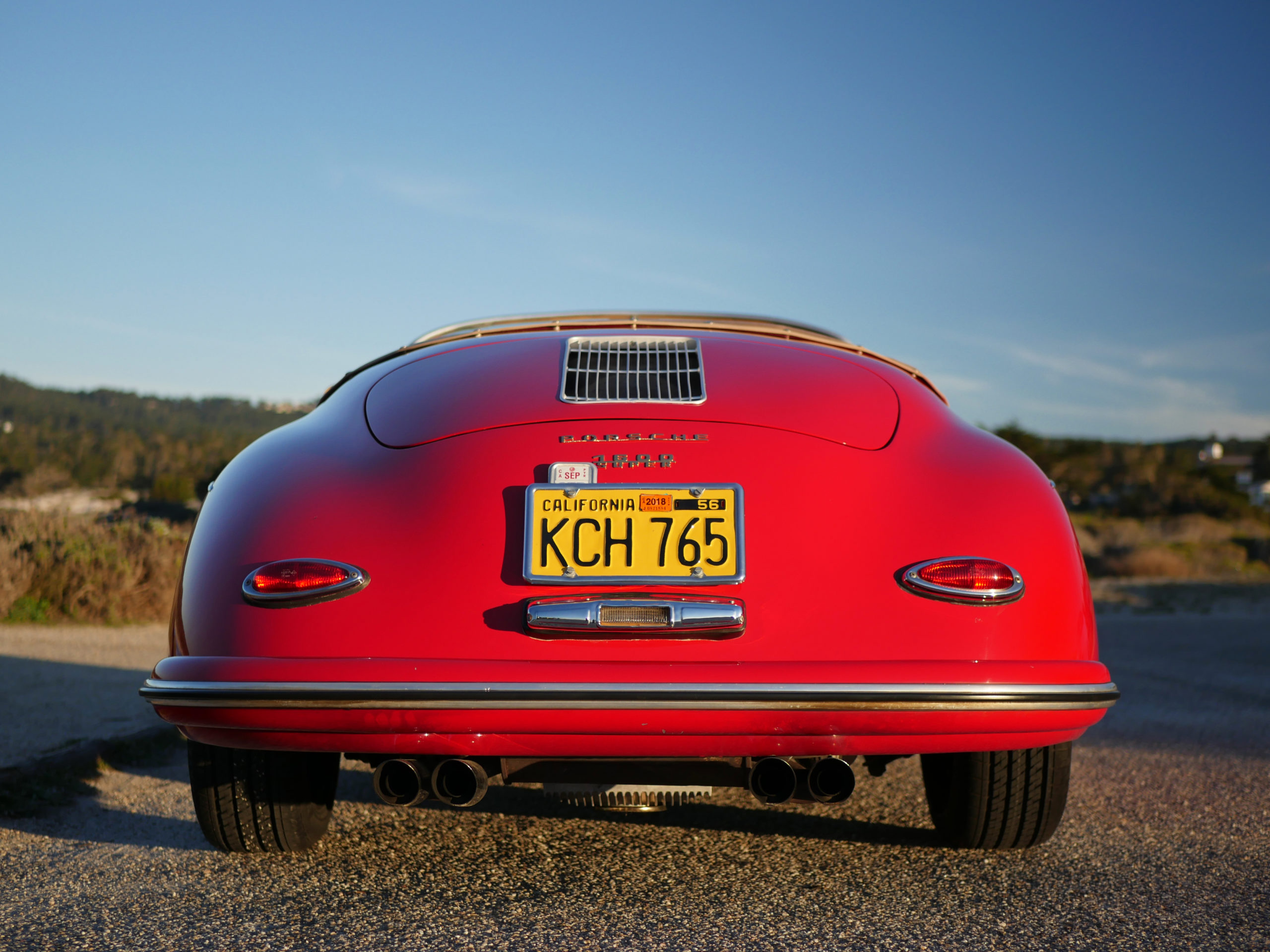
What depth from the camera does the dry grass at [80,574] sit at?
8.26 meters

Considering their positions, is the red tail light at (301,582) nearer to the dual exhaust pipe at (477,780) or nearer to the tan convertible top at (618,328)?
the dual exhaust pipe at (477,780)

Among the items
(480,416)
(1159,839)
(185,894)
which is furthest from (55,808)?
(1159,839)

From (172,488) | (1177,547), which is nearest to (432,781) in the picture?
(172,488)

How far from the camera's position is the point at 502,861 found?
2.69 metres

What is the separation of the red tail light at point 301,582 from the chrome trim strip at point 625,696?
176 millimetres

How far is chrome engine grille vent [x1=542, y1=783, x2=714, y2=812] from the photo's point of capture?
2348 millimetres

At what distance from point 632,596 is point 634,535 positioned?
134 mm

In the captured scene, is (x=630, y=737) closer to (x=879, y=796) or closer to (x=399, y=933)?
(x=399, y=933)

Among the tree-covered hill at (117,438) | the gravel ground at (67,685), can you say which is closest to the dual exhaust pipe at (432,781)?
the gravel ground at (67,685)

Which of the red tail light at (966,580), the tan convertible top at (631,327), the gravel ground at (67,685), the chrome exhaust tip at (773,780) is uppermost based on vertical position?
the tan convertible top at (631,327)

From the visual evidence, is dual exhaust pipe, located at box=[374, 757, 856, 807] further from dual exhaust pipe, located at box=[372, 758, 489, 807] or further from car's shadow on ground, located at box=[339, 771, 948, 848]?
car's shadow on ground, located at box=[339, 771, 948, 848]

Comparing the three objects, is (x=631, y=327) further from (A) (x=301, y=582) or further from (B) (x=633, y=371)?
(A) (x=301, y=582)

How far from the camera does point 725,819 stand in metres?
3.19

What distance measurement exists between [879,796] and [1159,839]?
35.6 inches
